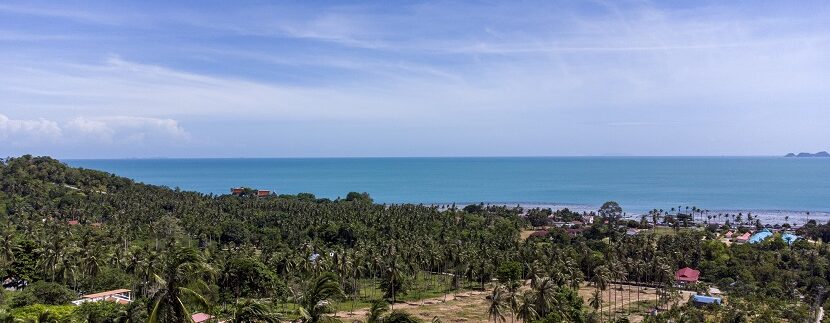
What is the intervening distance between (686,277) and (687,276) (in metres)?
0.25

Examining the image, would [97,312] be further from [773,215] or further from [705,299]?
Answer: [773,215]

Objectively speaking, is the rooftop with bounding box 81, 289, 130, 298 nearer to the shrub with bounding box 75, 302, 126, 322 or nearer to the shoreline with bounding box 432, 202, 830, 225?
the shrub with bounding box 75, 302, 126, 322

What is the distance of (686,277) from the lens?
254 ft

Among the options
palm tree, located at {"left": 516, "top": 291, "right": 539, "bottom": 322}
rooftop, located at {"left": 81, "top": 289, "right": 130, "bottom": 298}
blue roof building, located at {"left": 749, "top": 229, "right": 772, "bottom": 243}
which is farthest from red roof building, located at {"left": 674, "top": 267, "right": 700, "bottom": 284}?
rooftop, located at {"left": 81, "top": 289, "right": 130, "bottom": 298}

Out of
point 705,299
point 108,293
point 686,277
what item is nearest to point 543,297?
point 705,299

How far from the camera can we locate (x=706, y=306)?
5916cm

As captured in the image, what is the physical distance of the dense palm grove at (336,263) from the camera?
131 feet

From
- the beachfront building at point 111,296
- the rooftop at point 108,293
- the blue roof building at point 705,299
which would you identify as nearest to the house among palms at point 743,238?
the blue roof building at point 705,299

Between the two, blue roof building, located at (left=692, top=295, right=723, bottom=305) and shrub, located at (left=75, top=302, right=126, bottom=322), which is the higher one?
shrub, located at (left=75, top=302, right=126, bottom=322)

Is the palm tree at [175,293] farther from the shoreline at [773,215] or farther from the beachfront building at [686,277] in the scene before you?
the shoreline at [773,215]

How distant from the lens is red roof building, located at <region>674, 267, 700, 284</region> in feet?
253

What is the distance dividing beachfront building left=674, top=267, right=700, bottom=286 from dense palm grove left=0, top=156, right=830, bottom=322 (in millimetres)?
1386

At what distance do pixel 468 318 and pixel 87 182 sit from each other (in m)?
118

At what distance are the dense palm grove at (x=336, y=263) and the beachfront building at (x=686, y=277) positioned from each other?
1386 mm
